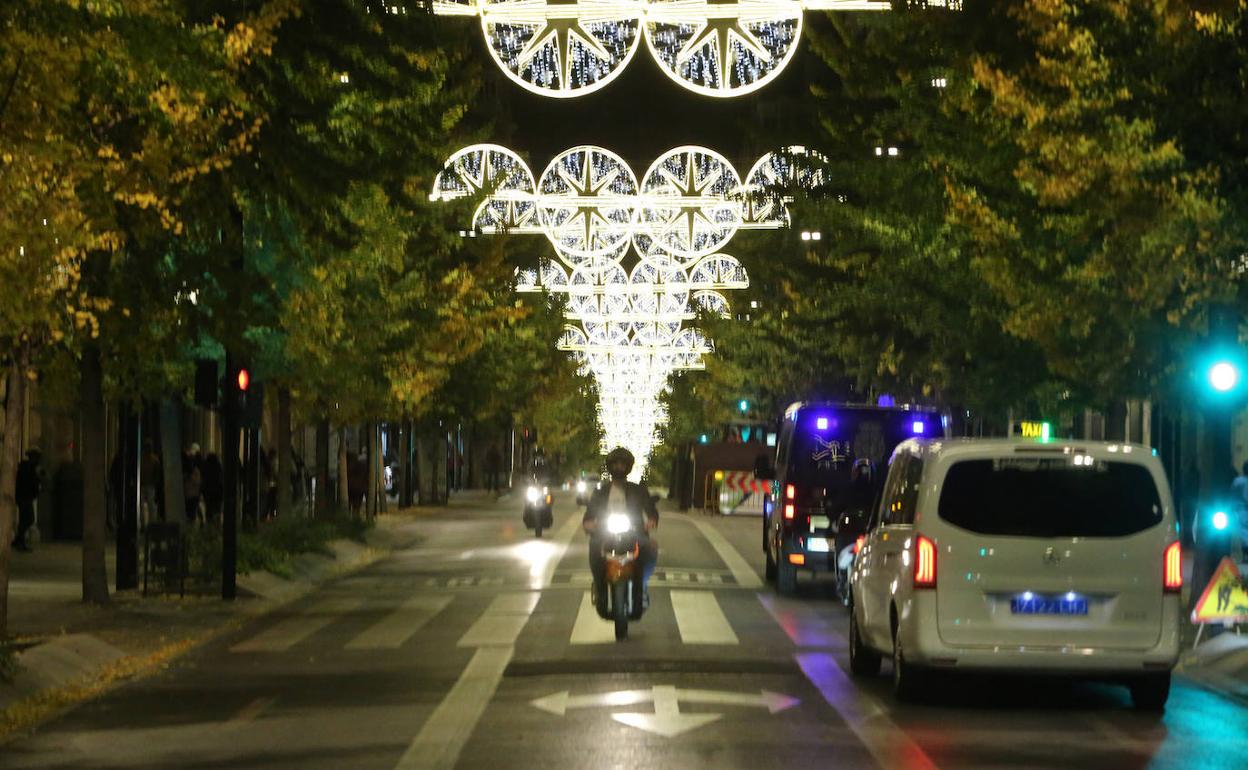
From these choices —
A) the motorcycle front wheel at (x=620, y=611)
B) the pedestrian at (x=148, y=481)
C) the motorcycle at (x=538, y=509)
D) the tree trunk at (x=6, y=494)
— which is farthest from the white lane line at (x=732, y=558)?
the tree trunk at (x=6, y=494)

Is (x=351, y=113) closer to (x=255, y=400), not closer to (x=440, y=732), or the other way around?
(x=255, y=400)

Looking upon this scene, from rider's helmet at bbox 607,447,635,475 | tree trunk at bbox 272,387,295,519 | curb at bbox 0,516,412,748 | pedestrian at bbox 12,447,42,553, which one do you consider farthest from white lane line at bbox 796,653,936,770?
pedestrian at bbox 12,447,42,553

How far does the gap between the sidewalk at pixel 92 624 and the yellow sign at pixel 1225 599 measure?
925 cm

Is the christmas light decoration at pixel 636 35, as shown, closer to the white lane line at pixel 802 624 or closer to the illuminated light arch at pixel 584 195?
the white lane line at pixel 802 624

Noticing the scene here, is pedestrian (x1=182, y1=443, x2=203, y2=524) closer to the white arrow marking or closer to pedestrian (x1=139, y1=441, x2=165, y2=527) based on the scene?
pedestrian (x1=139, y1=441, x2=165, y2=527)

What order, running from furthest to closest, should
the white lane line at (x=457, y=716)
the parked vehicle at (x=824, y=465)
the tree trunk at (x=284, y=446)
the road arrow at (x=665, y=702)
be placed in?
the tree trunk at (x=284, y=446)
the parked vehicle at (x=824, y=465)
the road arrow at (x=665, y=702)
the white lane line at (x=457, y=716)

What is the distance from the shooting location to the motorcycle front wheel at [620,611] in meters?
20.1

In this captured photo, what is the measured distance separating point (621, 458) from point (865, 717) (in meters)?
7.54

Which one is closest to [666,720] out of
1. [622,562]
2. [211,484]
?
[622,562]

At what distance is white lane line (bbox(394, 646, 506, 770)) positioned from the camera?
12.1 metres

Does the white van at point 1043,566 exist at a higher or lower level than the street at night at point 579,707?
higher

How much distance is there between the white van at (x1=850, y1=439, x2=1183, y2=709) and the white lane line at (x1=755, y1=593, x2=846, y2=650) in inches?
203

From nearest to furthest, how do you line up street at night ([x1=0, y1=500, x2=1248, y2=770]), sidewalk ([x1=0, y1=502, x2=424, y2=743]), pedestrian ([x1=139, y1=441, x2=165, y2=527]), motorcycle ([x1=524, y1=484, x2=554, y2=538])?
street at night ([x1=0, y1=500, x2=1248, y2=770])
sidewalk ([x1=0, y1=502, x2=424, y2=743])
pedestrian ([x1=139, y1=441, x2=165, y2=527])
motorcycle ([x1=524, y1=484, x2=554, y2=538])

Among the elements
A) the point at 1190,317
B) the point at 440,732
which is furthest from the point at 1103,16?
the point at 440,732
